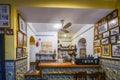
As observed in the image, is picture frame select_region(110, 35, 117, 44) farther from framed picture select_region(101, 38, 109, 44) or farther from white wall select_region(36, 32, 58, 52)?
white wall select_region(36, 32, 58, 52)

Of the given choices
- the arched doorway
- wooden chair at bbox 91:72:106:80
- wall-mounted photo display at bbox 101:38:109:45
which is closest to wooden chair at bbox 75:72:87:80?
wooden chair at bbox 91:72:106:80

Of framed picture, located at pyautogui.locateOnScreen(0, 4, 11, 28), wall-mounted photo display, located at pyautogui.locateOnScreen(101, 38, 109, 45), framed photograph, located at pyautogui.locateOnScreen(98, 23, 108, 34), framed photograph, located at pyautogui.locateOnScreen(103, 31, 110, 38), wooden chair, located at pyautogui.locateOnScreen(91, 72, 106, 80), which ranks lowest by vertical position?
wooden chair, located at pyautogui.locateOnScreen(91, 72, 106, 80)

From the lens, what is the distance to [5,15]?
3396 millimetres

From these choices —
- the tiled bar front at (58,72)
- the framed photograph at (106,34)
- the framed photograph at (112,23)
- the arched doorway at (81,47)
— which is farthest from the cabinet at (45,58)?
the framed photograph at (112,23)

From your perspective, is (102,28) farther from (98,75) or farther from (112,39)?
(98,75)

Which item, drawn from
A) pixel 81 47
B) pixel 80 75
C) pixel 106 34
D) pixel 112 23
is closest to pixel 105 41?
pixel 106 34

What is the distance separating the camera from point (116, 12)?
3.53 metres

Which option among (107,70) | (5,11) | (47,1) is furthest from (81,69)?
(5,11)

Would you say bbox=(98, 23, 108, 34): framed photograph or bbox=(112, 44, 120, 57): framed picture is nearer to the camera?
bbox=(112, 44, 120, 57): framed picture

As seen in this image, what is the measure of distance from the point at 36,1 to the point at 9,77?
1.98m

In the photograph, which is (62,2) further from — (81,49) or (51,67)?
(81,49)

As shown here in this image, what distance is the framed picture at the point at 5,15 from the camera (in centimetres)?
338

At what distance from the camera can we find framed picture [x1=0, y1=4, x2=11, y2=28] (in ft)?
11.1

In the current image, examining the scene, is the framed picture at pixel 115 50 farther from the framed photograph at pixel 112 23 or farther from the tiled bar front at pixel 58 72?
the tiled bar front at pixel 58 72
